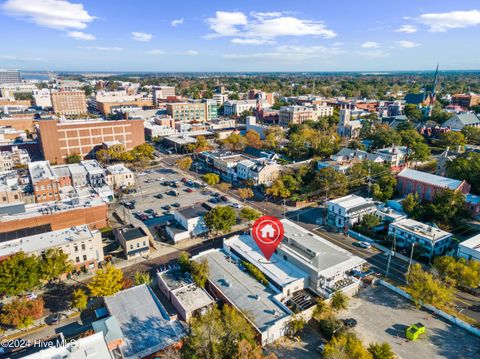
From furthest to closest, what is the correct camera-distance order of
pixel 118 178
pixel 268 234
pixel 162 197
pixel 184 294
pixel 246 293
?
1. pixel 118 178
2. pixel 162 197
3. pixel 268 234
4. pixel 184 294
5. pixel 246 293

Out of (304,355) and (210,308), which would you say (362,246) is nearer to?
(304,355)

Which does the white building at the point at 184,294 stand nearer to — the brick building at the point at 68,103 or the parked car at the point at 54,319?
the parked car at the point at 54,319

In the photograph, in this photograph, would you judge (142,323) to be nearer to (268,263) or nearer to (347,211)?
(268,263)

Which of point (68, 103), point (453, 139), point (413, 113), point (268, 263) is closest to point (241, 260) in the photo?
point (268, 263)

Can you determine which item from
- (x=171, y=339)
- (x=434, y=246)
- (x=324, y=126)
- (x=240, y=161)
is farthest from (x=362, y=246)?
(x=324, y=126)

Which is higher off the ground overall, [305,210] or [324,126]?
[324,126]

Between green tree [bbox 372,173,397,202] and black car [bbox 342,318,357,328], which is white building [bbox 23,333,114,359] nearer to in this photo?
black car [bbox 342,318,357,328]

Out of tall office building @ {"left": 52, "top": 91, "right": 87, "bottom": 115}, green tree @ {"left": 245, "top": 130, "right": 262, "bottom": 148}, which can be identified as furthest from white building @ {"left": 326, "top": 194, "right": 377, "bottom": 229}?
tall office building @ {"left": 52, "top": 91, "right": 87, "bottom": 115}
